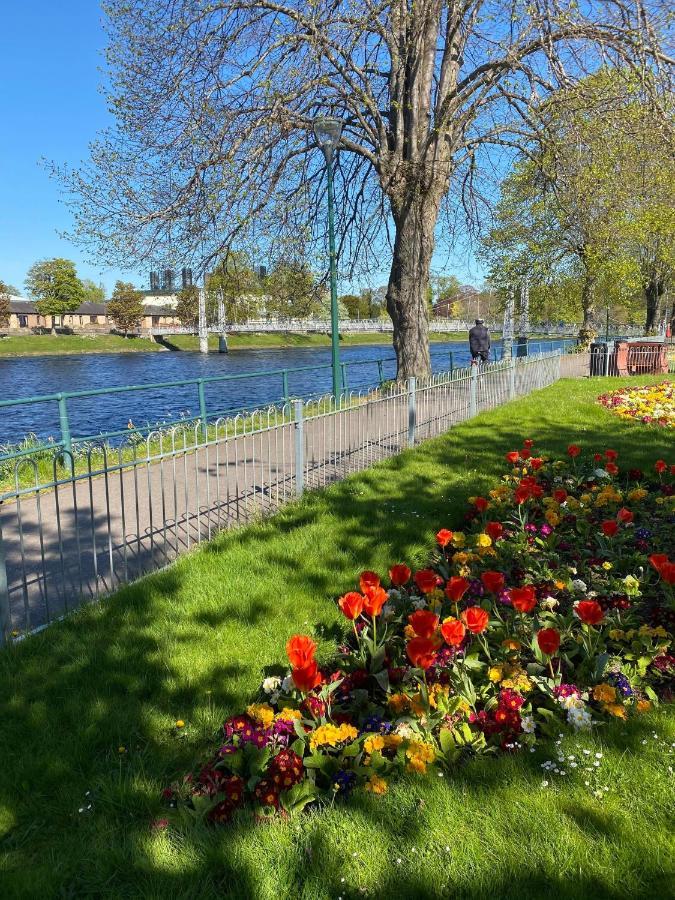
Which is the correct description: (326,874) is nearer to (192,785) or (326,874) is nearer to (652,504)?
(192,785)

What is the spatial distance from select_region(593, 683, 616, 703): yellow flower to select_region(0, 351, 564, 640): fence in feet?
9.55

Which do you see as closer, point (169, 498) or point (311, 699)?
point (311, 699)

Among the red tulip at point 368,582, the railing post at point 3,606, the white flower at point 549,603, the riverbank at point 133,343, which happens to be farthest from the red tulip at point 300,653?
the riverbank at point 133,343

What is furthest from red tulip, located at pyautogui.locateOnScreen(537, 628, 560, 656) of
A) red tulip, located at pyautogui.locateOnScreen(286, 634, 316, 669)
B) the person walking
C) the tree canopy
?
the tree canopy

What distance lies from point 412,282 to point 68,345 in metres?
57.3

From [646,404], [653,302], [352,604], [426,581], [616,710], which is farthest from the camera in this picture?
[653,302]

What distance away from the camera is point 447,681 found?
117 inches

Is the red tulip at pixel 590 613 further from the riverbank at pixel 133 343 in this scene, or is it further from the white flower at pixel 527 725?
the riverbank at pixel 133 343

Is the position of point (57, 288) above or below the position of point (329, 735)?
above

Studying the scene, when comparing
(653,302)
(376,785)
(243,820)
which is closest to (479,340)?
(376,785)

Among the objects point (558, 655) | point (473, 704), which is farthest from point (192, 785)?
point (558, 655)

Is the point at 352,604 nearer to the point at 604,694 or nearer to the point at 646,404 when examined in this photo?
the point at 604,694

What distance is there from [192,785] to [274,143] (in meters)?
11.7

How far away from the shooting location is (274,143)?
11.8m
